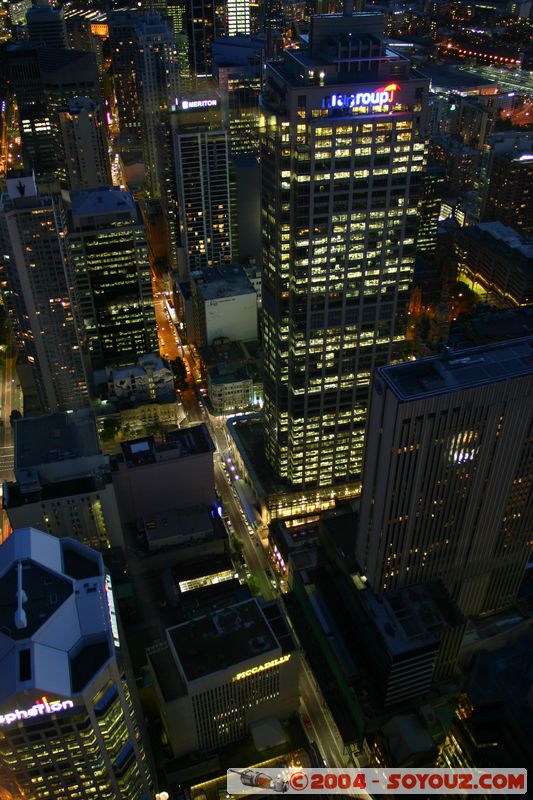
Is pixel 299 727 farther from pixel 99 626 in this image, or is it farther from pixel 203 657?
pixel 99 626

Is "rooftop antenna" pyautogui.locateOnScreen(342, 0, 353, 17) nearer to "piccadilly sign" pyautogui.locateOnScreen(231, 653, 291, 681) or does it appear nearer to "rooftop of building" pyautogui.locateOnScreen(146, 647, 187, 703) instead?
"piccadilly sign" pyautogui.locateOnScreen(231, 653, 291, 681)

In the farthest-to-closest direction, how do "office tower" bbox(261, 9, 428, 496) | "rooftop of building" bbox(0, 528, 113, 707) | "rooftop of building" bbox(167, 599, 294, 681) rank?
"office tower" bbox(261, 9, 428, 496), "rooftop of building" bbox(167, 599, 294, 681), "rooftop of building" bbox(0, 528, 113, 707)

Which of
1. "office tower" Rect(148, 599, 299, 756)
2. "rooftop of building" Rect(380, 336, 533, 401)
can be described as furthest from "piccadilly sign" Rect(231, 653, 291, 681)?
"rooftop of building" Rect(380, 336, 533, 401)

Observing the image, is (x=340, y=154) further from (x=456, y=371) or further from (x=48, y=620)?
(x=48, y=620)

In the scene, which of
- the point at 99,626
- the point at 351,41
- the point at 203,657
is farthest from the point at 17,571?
the point at 351,41

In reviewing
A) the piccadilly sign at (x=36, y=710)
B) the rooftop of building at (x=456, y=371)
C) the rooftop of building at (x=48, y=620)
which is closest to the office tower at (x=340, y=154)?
the rooftop of building at (x=456, y=371)

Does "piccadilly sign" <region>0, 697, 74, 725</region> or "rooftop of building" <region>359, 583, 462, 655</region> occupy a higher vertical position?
"piccadilly sign" <region>0, 697, 74, 725</region>
